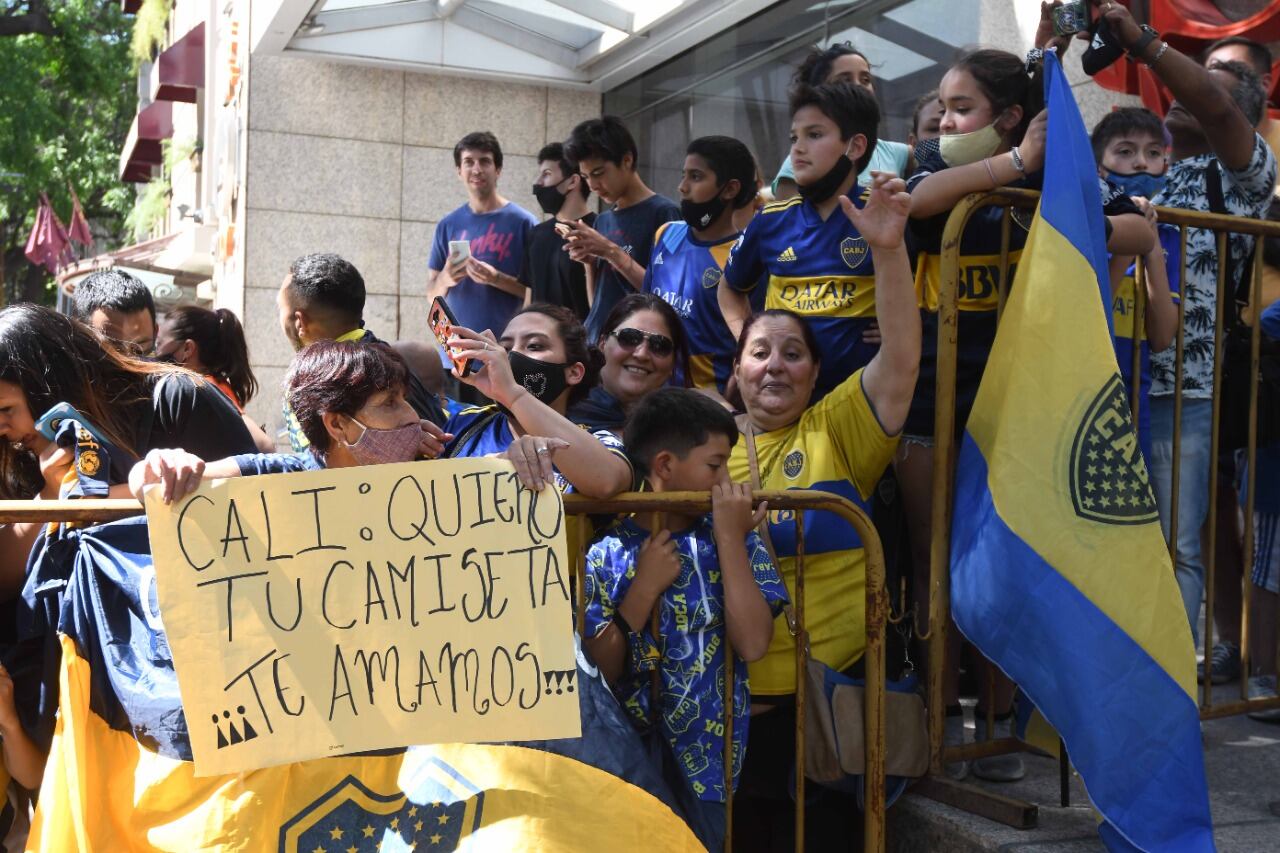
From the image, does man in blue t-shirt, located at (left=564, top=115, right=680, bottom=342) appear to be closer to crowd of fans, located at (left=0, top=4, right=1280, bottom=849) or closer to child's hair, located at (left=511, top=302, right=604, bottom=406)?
crowd of fans, located at (left=0, top=4, right=1280, bottom=849)

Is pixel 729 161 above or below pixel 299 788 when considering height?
above

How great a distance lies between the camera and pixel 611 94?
36.3 feet

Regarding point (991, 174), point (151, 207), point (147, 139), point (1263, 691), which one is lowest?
point (1263, 691)

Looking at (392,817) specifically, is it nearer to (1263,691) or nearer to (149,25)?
(1263,691)

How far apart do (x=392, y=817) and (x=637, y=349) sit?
1.78 meters

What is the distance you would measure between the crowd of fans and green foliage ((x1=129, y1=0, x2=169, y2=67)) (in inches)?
922

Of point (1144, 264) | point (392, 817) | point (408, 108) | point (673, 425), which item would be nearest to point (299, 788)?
point (392, 817)

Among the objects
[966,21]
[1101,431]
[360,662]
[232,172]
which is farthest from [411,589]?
[232,172]

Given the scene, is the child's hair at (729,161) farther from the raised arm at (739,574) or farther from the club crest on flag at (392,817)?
the club crest on flag at (392,817)

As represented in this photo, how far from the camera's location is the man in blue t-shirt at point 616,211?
5695mm

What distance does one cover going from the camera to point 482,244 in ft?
24.7

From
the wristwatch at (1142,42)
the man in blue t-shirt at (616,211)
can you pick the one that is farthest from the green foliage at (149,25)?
the wristwatch at (1142,42)

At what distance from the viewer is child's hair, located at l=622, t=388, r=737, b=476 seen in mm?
3451

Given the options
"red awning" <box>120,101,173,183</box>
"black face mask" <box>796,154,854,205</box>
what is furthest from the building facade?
"red awning" <box>120,101,173,183</box>
